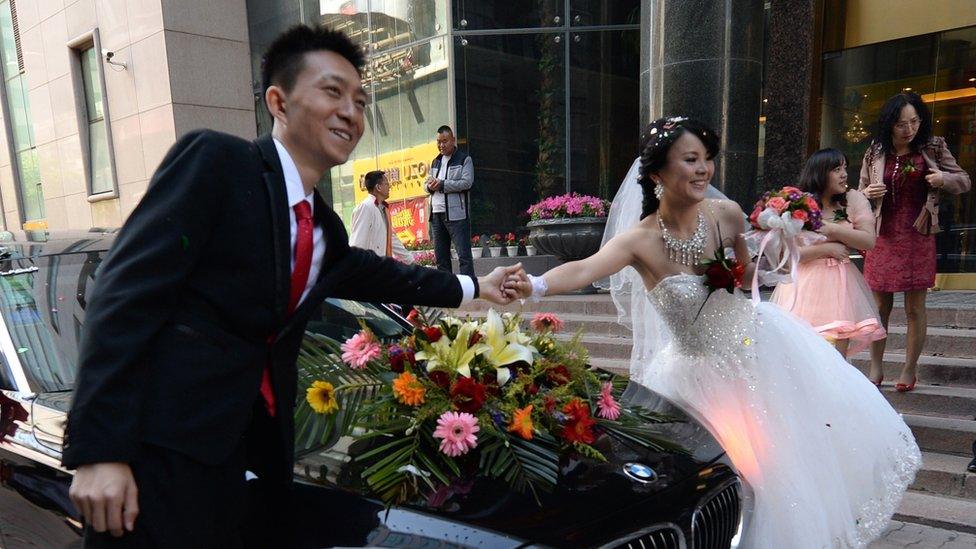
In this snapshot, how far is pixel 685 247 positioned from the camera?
275cm

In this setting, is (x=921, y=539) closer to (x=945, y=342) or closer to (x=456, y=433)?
(x=945, y=342)

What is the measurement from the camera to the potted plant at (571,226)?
7.65 metres

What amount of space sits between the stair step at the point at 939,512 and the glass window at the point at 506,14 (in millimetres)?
9290

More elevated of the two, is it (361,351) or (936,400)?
(361,351)

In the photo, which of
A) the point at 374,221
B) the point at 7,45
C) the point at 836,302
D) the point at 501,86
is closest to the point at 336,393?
the point at 836,302

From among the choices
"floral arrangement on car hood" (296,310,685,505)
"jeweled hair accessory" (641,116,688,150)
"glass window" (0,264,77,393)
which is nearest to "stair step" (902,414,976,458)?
"floral arrangement on car hood" (296,310,685,505)

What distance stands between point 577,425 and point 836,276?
2.87 metres

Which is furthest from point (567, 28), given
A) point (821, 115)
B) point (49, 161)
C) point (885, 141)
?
point (49, 161)

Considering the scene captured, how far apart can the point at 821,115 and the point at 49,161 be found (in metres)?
17.8

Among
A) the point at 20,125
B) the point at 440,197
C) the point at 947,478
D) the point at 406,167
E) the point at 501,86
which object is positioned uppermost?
the point at 20,125

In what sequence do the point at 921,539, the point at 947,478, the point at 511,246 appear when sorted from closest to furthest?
the point at 921,539 → the point at 947,478 → the point at 511,246

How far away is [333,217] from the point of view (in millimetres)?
1702

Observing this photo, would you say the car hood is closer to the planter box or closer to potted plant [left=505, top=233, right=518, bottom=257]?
the planter box

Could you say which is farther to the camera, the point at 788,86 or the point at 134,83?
the point at 134,83
